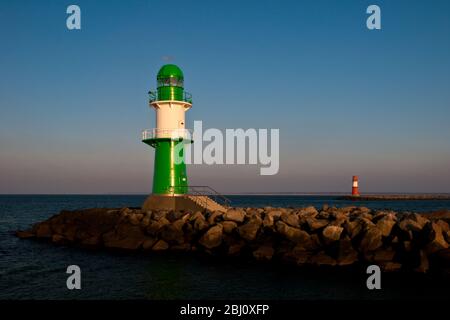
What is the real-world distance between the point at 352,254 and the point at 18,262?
13352 mm

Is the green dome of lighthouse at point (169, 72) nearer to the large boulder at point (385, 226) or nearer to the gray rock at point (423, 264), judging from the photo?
the large boulder at point (385, 226)

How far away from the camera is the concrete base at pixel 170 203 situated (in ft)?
71.0

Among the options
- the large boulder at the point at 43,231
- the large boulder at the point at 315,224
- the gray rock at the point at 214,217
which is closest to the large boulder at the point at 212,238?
the gray rock at the point at 214,217

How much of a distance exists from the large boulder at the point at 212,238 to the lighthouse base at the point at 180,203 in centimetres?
387

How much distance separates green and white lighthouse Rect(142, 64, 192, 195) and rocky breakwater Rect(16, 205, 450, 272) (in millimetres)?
2378

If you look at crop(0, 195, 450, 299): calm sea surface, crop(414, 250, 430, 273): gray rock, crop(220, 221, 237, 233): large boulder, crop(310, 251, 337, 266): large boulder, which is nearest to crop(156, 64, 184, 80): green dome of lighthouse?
crop(220, 221, 237, 233): large boulder

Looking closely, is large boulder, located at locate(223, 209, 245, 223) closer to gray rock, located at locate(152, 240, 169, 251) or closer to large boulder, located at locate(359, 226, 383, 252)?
gray rock, located at locate(152, 240, 169, 251)

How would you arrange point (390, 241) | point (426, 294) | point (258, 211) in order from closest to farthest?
1. point (426, 294)
2. point (390, 241)
3. point (258, 211)

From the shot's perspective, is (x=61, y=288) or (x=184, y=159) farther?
(x=184, y=159)

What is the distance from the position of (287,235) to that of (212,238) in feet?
10.9

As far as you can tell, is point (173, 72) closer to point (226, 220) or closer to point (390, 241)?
point (226, 220)

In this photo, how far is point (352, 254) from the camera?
47.8 ft

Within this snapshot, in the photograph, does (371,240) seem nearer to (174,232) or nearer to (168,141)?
(174,232)
